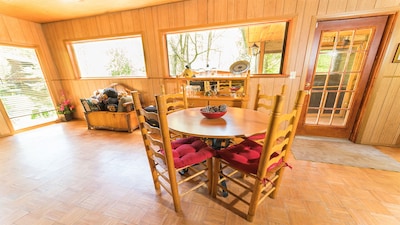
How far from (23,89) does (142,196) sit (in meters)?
4.15

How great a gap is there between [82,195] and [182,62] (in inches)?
112

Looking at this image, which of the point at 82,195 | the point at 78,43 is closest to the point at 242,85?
the point at 82,195

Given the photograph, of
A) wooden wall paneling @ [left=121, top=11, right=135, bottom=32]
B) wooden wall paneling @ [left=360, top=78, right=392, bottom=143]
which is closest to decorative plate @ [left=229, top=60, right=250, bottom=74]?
wooden wall paneling @ [left=360, top=78, right=392, bottom=143]

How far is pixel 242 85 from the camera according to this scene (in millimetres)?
2539

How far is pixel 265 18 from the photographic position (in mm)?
2277

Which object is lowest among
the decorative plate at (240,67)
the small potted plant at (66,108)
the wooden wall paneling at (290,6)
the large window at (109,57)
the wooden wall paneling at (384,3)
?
the small potted plant at (66,108)

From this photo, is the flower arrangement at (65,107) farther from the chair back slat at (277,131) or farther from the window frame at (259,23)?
the chair back slat at (277,131)

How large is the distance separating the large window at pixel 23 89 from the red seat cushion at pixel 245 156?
472 cm

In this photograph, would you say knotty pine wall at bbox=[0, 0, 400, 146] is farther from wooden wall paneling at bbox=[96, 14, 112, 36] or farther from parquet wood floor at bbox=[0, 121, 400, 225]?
parquet wood floor at bbox=[0, 121, 400, 225]

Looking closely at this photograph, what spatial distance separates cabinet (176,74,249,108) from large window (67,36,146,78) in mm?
1564

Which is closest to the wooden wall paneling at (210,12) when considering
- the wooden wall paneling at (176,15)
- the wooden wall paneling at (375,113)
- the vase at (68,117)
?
the wooden wall paneling at (176,15)

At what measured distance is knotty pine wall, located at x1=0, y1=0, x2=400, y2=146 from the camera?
79.5 inches

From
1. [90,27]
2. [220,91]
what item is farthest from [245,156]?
[90,27]

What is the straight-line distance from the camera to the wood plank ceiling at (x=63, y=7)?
2.48 meters
